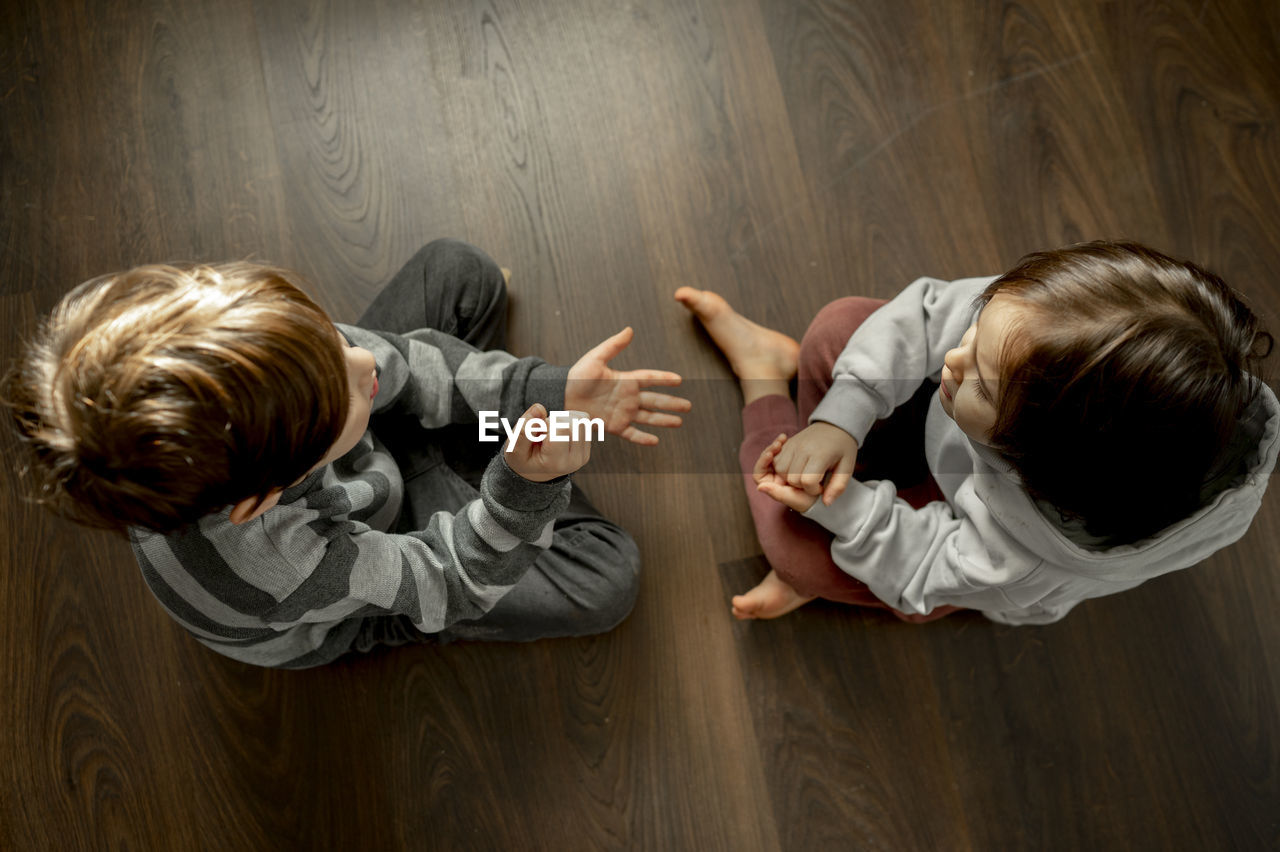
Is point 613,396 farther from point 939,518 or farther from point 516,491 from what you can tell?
point 939,518

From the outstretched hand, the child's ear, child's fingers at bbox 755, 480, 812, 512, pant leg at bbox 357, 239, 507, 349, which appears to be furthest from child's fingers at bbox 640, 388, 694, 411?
the child's ear

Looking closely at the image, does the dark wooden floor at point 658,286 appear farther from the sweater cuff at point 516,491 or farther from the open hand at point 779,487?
the sweater cuff at point 516,491

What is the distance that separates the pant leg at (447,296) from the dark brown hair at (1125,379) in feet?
1.64

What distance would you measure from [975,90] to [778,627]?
25.8 inches

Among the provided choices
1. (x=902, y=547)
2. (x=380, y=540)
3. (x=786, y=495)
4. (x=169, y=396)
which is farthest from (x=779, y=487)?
(x=169, y=396)

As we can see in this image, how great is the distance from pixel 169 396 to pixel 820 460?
0.51 m

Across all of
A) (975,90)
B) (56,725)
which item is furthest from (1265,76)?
(56,725)

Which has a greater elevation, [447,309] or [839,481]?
[447,309]

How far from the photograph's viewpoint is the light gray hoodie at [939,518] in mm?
634

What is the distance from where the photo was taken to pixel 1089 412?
513mm

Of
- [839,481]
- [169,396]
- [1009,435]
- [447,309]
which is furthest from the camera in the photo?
[447,309]

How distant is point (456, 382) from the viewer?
757mm

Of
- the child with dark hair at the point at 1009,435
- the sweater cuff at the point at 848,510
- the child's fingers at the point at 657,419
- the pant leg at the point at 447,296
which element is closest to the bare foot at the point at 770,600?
the child with dark hair at the point at 1009,435

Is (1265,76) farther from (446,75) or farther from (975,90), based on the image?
(446,75)
